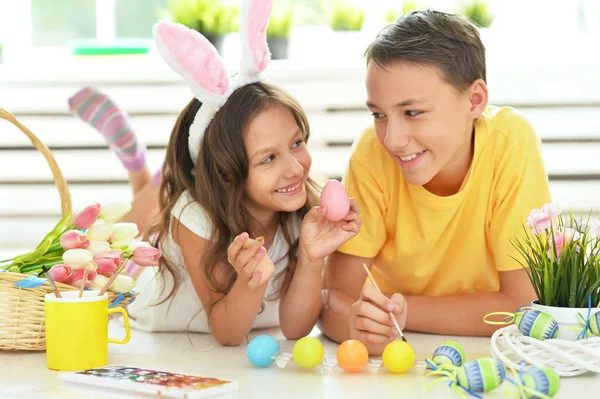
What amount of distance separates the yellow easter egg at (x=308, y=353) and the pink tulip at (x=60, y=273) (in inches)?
14.9

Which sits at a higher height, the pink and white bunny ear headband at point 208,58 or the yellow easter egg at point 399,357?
the pink and white bunny ear headband at point 208,58

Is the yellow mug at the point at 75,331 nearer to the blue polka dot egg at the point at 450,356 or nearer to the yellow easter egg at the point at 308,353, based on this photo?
the yellow easter egg at the point at 308,353

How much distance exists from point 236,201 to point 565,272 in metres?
0.63

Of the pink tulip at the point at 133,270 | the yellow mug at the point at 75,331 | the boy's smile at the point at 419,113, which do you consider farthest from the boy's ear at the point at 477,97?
the pink tulip at the point at 133,270

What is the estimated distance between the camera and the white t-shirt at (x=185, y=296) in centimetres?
151

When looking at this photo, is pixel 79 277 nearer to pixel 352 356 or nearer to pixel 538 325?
pixel 352 356

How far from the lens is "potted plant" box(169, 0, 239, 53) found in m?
3.12

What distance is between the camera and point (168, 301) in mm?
1626


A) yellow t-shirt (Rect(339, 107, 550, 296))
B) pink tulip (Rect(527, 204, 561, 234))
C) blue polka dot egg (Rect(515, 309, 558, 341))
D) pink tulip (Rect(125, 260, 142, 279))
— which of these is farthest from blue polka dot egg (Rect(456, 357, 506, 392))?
pink tulip (Rect(125, 260, 142, 279))

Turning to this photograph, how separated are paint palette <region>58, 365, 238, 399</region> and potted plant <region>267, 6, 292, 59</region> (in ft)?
7.13

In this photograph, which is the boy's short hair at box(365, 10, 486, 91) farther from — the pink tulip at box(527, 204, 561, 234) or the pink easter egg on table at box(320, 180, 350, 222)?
the pink tulip at box(527, 204, 561, 234)

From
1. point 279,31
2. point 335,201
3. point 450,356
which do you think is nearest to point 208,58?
point 335,201

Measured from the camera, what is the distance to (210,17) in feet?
10.3

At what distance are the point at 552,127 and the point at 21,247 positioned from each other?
6.89ft
